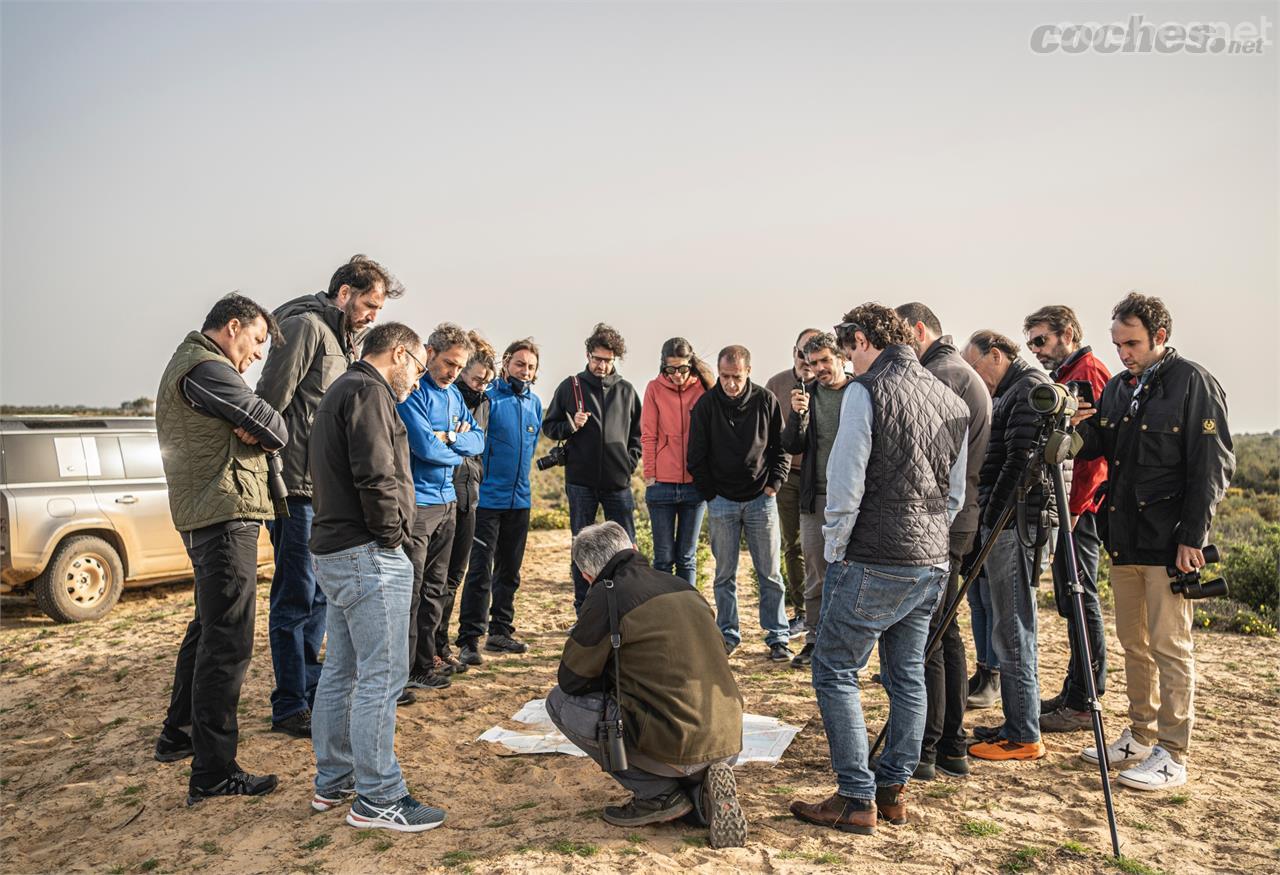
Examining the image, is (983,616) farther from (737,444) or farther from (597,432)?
(597,432)

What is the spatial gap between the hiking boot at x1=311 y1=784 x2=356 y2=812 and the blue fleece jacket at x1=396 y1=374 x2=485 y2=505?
6.01 ft

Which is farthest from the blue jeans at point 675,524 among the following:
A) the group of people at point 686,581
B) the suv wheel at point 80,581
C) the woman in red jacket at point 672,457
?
the suv wheel at point 80,581

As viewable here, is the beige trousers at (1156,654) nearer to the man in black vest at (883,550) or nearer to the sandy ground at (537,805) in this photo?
the sandy ground at (537,805)

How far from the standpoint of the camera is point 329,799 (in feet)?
14.2

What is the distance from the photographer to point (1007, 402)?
506 cm

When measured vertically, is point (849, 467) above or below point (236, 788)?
above

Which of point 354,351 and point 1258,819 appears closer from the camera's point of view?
point 1258,819

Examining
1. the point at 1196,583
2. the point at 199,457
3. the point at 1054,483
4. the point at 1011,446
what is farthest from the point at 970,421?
the point at 199,457

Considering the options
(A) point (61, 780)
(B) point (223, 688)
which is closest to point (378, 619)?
(B) point (223, 688)

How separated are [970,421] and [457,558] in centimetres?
376

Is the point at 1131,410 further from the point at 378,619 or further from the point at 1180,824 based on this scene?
the point at 378,619

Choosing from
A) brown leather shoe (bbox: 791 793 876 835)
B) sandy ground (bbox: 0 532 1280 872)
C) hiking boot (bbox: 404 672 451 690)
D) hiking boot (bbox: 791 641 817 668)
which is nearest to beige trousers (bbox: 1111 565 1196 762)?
sandy ground (bbox: 0 532 1280 872)

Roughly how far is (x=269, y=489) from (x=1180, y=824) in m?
4.72

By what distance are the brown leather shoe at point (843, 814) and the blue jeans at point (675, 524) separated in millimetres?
3238
